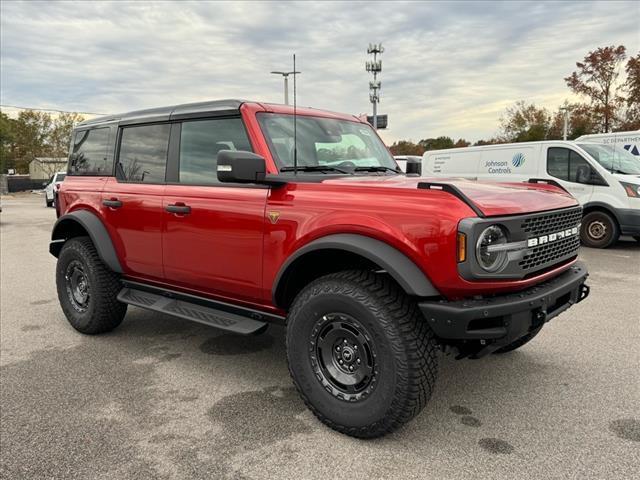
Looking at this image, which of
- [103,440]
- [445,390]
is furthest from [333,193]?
[103,440]

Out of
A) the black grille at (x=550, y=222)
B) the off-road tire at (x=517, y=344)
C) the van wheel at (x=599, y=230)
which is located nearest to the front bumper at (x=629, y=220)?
the van wheel at (x=599, y=230)

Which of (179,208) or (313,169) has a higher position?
(313,169)

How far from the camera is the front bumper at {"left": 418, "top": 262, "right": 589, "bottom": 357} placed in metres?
2.49

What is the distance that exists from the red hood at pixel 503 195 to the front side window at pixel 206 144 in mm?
833

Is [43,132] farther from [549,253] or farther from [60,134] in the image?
[549,253]

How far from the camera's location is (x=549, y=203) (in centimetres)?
302

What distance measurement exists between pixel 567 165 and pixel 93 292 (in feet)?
29.2

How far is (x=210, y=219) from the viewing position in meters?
3.53

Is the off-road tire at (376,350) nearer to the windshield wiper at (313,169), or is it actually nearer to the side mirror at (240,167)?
the side mirror at (240,167)

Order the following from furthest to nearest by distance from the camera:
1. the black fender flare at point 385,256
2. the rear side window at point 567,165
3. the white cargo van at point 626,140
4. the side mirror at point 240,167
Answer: the white cargo van at point 626,140 < the rear side window at point 567,165 < the side mirror at point 240,167 < the black fender flare at point 385,256

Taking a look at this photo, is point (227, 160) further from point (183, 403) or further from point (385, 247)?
point (183, 403)

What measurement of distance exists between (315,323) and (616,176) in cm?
850

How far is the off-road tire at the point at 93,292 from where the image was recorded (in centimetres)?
445

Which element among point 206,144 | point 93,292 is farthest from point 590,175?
point 93,292
